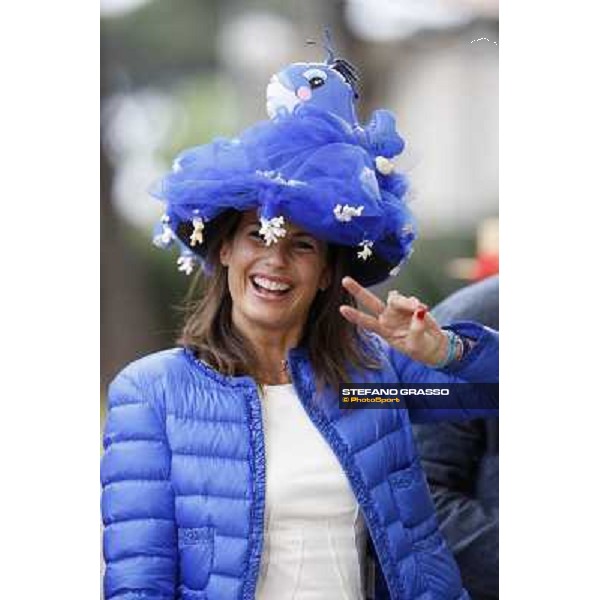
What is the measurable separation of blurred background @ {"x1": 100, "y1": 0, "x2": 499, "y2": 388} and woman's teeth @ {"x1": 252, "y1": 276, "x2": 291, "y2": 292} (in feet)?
0.47

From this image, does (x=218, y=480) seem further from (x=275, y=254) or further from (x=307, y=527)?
(x=275, y=254)

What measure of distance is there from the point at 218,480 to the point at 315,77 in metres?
0.65

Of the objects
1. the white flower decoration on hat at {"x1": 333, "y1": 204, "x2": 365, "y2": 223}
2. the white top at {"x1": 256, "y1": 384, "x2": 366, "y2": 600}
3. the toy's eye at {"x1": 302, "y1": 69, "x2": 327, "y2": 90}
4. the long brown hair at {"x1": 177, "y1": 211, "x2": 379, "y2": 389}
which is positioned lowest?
the white top at {"x1": 256, "y1": 384, "x2": 366, "y2": 600}

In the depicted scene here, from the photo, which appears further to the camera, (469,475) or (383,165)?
(469,475)

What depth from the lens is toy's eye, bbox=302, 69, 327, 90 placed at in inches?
72.9

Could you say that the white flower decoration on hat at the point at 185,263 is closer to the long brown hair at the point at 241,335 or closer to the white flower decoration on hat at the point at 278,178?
the long brown hair at the point at 241,335

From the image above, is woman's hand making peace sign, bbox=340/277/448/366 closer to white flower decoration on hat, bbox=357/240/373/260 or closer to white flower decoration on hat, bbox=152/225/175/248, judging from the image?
white flower decoration on hat, bbox=357/240/373/260

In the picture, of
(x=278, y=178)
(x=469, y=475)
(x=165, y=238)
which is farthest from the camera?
(x=469, y=475)

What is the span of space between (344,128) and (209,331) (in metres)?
0.39

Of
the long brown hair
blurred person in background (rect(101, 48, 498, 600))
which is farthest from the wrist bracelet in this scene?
the long brown hair

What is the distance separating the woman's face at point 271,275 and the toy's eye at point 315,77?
23 cm

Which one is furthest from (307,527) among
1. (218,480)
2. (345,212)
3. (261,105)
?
(261,105)

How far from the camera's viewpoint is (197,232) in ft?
6.07
